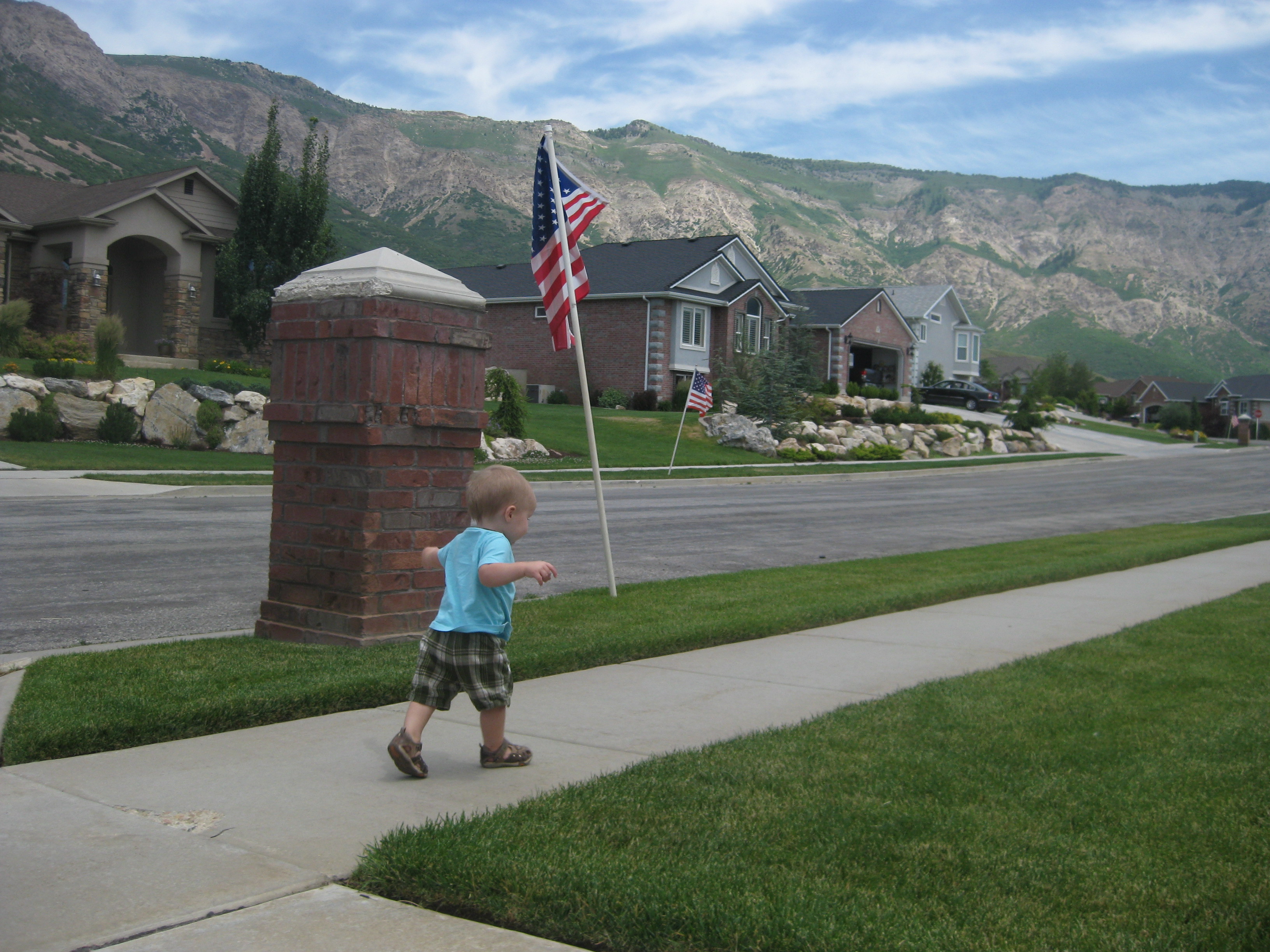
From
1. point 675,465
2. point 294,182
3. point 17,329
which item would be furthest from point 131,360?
point 675,465

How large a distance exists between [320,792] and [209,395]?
24.1m

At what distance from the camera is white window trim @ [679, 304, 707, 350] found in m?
45.9

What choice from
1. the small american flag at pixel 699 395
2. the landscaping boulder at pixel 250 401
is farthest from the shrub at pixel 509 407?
the landscaping boulder at pixel 250 401

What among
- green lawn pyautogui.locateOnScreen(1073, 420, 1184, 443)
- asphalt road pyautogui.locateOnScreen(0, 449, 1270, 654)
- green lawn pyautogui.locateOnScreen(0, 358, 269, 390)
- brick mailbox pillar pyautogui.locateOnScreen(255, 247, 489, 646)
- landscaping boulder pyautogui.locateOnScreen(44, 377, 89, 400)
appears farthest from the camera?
green lawn pyautogui.locateOnScreen(1073, 420, 1184, 443)

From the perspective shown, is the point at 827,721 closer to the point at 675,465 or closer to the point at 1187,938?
the point at 1187,938

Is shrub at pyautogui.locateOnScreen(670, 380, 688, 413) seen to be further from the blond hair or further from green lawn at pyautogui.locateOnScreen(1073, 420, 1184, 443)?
the blond hair

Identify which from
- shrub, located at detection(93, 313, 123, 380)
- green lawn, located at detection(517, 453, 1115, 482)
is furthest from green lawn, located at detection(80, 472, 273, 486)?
shrub, located at detection(93, 313, 123, 380)

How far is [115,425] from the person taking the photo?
2467cm

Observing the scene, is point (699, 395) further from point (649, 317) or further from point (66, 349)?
point (66, 349)

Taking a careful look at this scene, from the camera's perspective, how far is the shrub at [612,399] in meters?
44.9

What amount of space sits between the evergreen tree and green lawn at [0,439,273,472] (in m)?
13.4

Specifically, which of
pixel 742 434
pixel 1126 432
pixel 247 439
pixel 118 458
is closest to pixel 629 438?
pixel 742 434

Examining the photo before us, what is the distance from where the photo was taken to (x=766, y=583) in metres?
10.6

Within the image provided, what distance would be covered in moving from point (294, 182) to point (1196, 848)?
40593 mm
